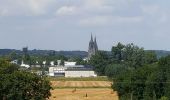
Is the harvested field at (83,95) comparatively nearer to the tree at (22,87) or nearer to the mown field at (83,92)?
the mown field at (83,92)

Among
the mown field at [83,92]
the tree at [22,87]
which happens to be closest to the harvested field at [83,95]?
the mown field at [83,92]

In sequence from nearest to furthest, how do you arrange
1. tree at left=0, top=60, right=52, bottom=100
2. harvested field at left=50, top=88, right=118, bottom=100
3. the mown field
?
tree at left=0, top=60, right=52, bottom=100
harvested field at left=50, top=88, right=118, bottom=100
the mown field

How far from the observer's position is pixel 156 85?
254 ft

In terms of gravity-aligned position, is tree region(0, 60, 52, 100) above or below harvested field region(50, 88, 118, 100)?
above

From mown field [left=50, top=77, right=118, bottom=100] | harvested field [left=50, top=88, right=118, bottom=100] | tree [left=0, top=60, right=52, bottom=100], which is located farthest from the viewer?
mown field [left=50, top=77, right=118, bottom=100]

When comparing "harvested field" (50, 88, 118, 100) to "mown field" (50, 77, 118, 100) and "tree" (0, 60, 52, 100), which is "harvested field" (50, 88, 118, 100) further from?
"tree" (0, 60, 52, 100)

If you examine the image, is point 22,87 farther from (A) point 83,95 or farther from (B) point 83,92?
(B) point 83,92

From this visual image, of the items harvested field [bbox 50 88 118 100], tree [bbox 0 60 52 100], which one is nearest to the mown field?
harvested field [bbox 50 88 118 100]

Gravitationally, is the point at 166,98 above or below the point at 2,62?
below

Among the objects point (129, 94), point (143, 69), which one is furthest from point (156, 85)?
→ point (143, 69)

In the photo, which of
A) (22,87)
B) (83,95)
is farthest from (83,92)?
(22,87)

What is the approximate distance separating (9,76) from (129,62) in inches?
5581

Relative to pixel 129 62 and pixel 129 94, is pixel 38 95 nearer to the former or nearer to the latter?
pixel 129 94

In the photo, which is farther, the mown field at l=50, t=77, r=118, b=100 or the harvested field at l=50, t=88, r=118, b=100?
the mown field at l=50, t=77, r=118, b=100
